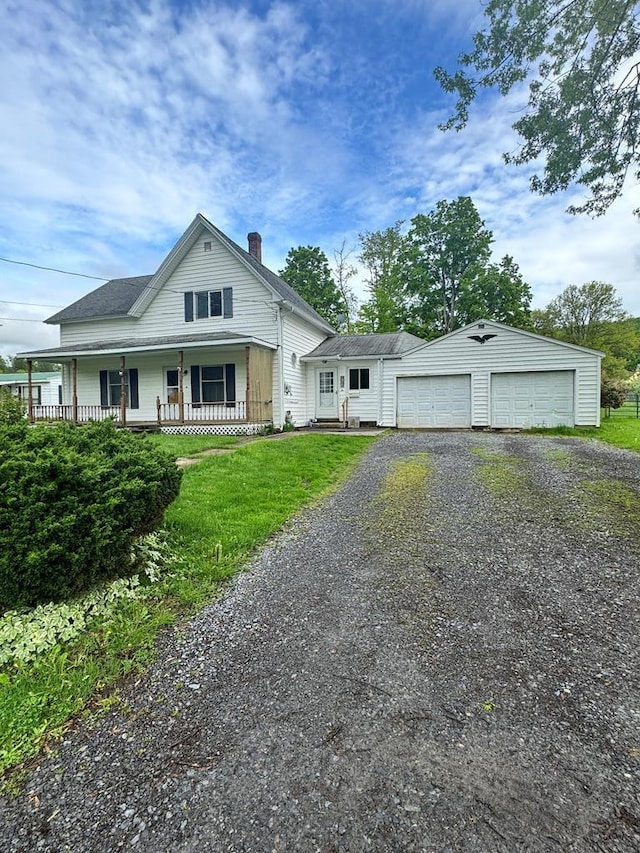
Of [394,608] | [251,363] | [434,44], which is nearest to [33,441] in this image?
[394,608]

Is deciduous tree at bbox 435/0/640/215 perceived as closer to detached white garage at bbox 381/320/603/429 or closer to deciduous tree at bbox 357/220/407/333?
detached white garage at bbox 381/320/603/429

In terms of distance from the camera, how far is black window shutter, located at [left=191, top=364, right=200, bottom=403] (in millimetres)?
16047

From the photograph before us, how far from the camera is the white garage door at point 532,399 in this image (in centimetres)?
1414

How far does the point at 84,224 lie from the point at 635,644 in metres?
20.1

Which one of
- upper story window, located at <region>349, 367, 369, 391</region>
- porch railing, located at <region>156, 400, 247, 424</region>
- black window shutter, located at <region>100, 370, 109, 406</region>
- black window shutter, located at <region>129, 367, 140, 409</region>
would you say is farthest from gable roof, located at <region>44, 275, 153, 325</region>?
upper story window, located at <region>349, 367, 369, 391</region>

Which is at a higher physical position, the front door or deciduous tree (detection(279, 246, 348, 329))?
deciduous tree (detection(279, 246, 348, 329))

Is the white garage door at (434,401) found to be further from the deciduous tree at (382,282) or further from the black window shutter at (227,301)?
the deciduous tree at (382,282)

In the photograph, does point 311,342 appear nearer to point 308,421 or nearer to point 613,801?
point 308,421

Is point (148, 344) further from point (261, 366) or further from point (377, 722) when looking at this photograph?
point (377, 722)

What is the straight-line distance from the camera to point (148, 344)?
612 inches

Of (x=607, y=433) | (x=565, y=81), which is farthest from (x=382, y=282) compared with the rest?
(x=565, y=81)

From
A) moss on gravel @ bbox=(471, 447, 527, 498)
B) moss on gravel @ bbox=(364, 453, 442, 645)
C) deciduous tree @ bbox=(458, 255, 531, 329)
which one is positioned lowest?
moss on gravel @ bbox=(364, 453, 442, 645)

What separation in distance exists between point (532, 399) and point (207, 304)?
40.7 ft

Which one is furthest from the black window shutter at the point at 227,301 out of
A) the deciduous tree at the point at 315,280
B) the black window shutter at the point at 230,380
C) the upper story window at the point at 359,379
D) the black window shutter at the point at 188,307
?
the deciduous tree at the point at 315,280
